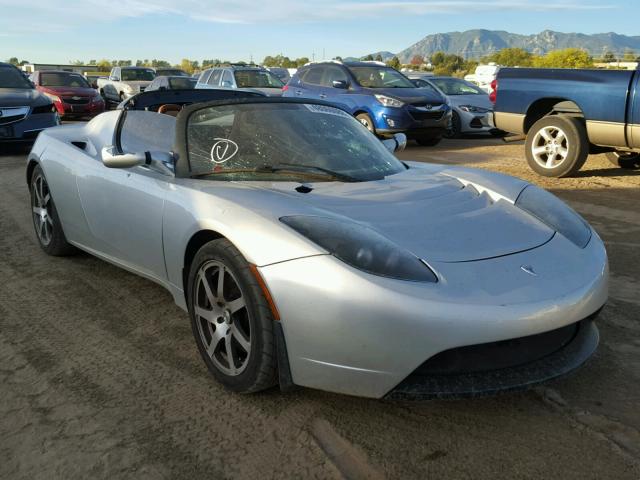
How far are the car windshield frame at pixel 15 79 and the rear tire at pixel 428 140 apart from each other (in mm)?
7569

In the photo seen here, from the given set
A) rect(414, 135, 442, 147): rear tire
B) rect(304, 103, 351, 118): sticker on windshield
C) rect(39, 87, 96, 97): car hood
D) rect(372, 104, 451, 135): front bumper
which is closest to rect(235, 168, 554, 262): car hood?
rect(304, 103, 351, 118): sticker on windshield

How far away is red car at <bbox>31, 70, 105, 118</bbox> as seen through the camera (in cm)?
1741

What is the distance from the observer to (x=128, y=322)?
3.45 metres

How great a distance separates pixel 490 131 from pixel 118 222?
11.8 metres

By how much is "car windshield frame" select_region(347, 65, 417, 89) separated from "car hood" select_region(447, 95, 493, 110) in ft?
6.37

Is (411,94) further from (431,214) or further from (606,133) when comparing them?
(431,214)

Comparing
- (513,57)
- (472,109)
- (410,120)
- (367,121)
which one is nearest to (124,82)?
(472,109)

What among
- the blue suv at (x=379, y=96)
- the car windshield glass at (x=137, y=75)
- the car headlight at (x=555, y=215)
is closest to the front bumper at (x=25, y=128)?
the blue suv at (x=379, y=96)

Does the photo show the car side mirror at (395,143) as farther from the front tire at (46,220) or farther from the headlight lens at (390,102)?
the headlight lens at (390,102)

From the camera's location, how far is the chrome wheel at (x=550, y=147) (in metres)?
8.06

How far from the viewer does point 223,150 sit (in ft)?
10.9

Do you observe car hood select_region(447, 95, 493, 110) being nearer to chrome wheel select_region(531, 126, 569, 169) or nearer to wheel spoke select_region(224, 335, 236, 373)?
chrome wheel select_region(531, 126, 569, 169)

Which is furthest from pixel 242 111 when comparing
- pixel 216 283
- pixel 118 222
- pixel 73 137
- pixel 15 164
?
pixel 15 164

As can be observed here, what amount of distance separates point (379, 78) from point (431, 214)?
9986mm
